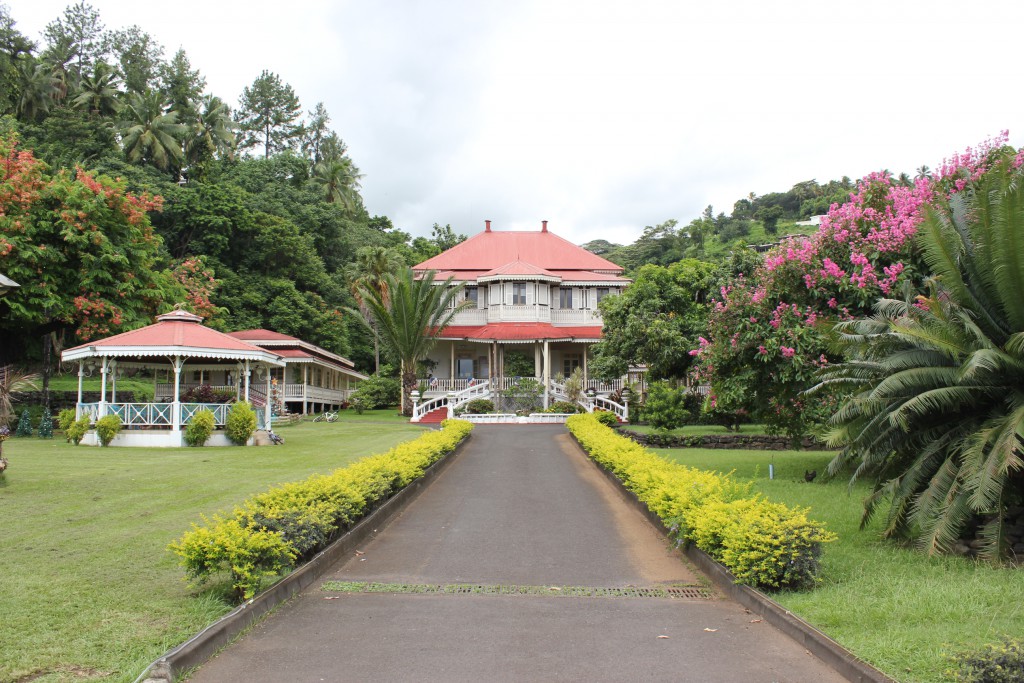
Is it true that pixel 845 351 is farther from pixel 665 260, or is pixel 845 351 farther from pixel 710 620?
pixel 665 260

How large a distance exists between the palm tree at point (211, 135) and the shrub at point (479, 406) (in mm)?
32463

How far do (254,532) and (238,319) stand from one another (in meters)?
38.4

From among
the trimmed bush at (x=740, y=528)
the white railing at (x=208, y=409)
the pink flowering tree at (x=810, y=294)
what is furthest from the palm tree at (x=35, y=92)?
the trimmed bush at (x=740, y=528)

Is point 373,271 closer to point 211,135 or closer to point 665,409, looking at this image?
point 211,135

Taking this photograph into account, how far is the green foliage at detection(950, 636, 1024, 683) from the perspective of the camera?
4.12m

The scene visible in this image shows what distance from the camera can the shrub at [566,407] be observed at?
108 ft

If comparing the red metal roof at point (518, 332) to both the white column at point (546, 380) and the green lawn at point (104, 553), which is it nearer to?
the white column at point (546, 380)

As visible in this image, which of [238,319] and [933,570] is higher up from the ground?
[238,319]

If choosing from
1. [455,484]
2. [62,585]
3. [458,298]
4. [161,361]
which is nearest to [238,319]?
[458,298]

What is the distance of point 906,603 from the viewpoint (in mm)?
6156

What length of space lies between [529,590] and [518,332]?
30418 millimetres

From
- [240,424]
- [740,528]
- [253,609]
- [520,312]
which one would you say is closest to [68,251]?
[240,424]

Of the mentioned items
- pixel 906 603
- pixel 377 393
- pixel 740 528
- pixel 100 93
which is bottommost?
pixel 906 603

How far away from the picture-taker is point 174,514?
34.1 ft
